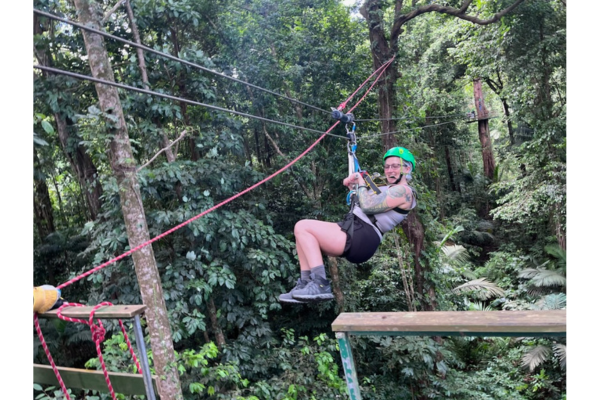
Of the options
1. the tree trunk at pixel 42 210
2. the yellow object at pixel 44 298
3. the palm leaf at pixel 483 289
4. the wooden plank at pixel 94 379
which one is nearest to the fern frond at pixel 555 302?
the palm leaf at pixel 483 289

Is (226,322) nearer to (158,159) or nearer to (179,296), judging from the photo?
(179,296)

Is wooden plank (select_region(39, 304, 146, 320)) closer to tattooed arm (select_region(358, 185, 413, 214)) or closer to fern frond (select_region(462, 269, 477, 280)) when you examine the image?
tattooed arm (select_region(358, 185, 413, 214))

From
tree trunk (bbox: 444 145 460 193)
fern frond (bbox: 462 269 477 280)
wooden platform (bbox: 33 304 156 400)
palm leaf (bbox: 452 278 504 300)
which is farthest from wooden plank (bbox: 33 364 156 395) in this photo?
tree trunk (bbox: 444 145 460 193)

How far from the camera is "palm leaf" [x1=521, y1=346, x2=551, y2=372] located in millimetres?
6461

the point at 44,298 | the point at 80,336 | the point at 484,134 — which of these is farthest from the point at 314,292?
the point at 484,134

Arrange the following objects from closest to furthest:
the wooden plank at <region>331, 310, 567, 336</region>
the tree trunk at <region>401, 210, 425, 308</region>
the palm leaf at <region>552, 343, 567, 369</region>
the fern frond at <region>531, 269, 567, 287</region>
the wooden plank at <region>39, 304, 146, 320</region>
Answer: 1. the wooden plank at <region>331, 310, 567, 336</region>
2. the wooden plank at <region>39, 304, 146, 320</region>
3. the tree trunk at <region>401, 210, 425, 308</region>
4. the palm leaf at <region>552, 343, 567, 369</region>
5. the fern frond at <region>531, 269, 567, 287</region>

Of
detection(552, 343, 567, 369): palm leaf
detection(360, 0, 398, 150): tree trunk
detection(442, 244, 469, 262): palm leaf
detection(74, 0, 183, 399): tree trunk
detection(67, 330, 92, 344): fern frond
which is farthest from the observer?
detection(442, 244, 469, 262): palm leaf

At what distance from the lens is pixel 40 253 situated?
6910 millimetres

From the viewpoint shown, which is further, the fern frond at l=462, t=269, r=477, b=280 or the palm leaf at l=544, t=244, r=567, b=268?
the fern frond at l=462, t=269, r=477, b=280

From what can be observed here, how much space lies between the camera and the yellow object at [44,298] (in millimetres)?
1903

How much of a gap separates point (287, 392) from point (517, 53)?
19.4 feet

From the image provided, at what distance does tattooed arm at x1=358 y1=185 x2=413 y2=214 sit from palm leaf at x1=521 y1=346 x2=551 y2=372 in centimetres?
540

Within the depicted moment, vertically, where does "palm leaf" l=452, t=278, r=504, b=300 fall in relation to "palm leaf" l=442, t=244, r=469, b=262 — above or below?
below

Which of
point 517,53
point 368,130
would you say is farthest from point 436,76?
point 368,130
